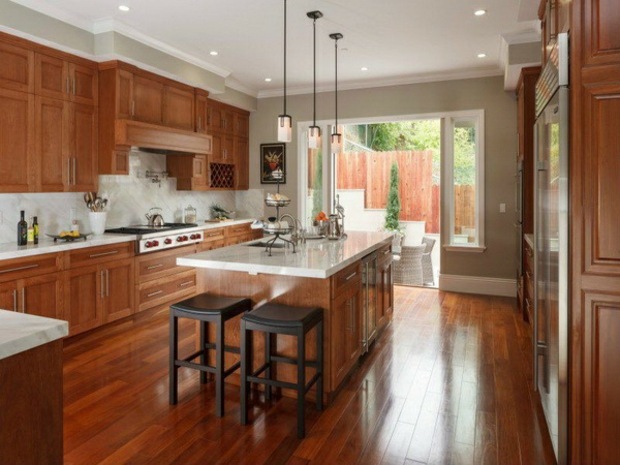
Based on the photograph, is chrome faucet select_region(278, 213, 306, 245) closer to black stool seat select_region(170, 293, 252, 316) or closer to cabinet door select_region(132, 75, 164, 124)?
black stool seat select_region(170, 293, 252, 316)

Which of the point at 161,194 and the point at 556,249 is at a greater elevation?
the point at 161,194

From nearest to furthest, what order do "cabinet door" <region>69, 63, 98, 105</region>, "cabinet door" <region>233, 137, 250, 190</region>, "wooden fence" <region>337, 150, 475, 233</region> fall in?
"cabinet door" <region>69, 63, 98, 105</region>
"cabinet door" <region>233, 137, 250, 190</region>
"wooden fence" <region>337, 150, 475, 233</region>

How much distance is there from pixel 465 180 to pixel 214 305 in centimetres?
426

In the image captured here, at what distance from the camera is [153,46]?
14.9 feet

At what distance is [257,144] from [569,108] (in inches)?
214

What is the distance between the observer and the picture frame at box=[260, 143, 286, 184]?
684 cm

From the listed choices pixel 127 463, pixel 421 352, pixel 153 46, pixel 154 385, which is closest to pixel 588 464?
pixel 421 352

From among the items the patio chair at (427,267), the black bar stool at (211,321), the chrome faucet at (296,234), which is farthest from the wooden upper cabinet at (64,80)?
the patio chair at (427,267)

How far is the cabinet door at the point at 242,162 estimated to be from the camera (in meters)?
6.76

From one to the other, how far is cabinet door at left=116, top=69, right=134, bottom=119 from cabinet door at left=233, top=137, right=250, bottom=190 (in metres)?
2.30

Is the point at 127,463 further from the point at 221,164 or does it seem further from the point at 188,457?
the point at 221,164

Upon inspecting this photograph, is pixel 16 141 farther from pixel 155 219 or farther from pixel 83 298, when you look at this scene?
pixel 155 219

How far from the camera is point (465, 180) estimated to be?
5.94 meters

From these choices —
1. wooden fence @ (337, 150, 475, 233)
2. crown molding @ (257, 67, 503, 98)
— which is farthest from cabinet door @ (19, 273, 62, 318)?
wooden fence @ (337, 150, 475, 233)
